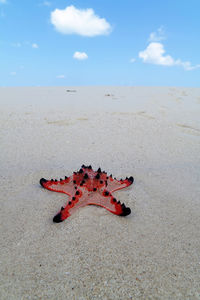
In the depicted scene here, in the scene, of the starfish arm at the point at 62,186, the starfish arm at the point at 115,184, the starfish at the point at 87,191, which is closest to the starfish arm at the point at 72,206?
the starfish at the point at 87,191

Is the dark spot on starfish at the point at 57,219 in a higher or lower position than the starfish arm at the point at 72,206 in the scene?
lower

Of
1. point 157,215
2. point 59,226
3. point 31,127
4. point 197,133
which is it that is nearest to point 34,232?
point 59,226

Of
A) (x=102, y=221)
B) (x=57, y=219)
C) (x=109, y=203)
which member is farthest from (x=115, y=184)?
A: (x=57, y=219)

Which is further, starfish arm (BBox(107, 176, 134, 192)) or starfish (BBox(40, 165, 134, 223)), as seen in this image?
starfish arm (BBox(107, 176, 134, 192))

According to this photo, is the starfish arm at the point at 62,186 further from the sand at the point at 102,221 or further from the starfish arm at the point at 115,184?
the starfish arm at the point at 115,184

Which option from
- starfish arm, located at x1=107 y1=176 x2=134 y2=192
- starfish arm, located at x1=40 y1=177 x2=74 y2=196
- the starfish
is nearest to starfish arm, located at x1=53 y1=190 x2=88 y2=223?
the starfish

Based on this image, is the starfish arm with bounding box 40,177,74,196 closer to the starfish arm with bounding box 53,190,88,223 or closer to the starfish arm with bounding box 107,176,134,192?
the starfish arm with bounding box 53,190,88,223
